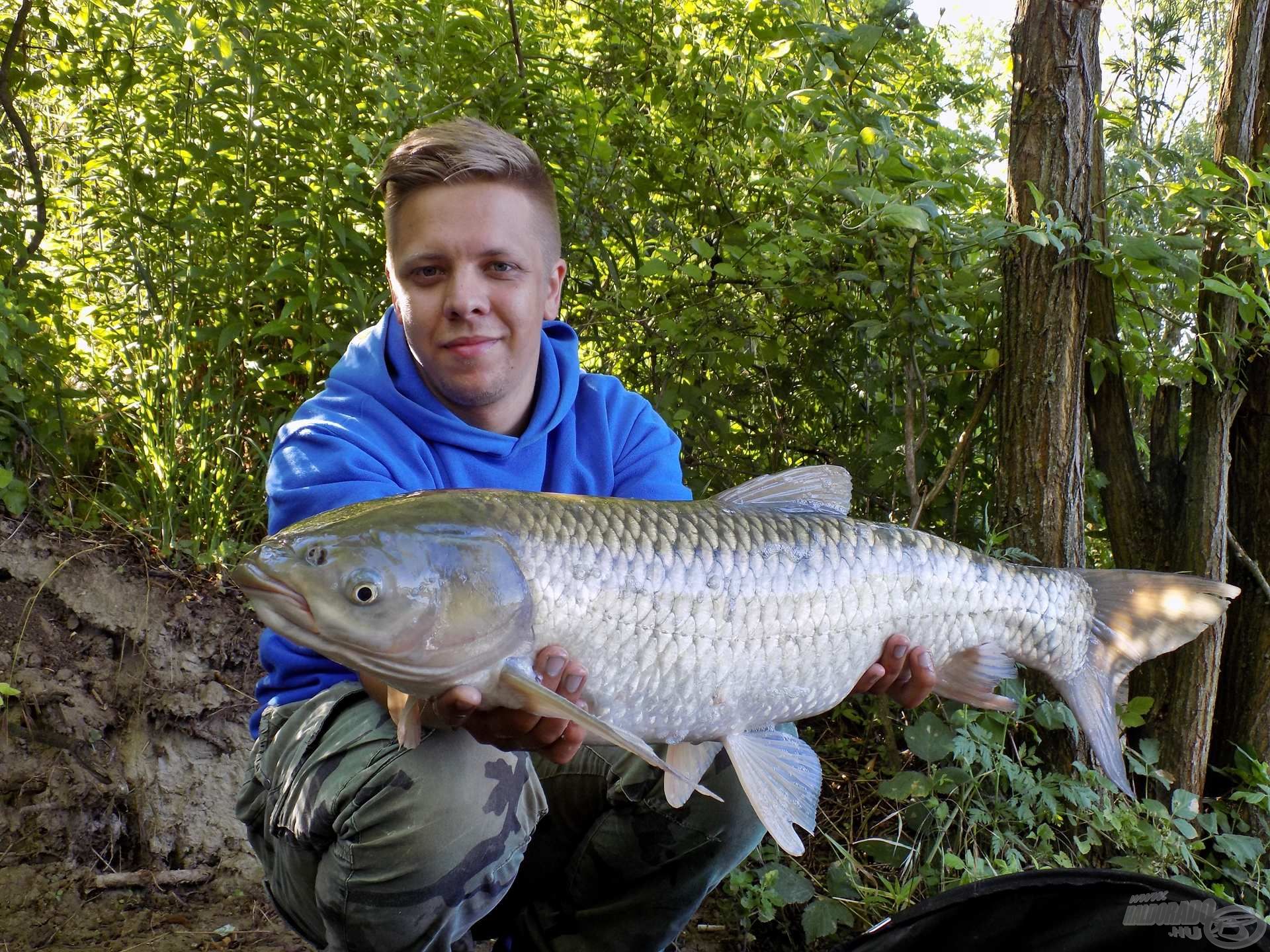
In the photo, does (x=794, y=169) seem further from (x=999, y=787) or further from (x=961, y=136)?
(x=999, y=787)

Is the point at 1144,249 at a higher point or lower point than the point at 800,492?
higher

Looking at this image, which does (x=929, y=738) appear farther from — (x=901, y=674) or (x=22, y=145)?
(x=22, y=145)

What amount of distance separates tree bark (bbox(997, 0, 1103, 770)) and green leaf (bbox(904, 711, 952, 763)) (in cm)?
32

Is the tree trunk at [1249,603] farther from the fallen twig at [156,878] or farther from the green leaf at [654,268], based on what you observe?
the fallen twig at [156,878]

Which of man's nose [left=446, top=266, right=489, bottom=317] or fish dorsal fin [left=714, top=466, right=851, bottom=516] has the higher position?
man's nose [left=446, top=266, right=489, bottom=317]

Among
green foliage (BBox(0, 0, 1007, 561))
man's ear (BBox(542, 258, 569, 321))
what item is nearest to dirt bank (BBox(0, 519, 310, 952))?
green foliage (BBox(0, 0, 1007, 561))

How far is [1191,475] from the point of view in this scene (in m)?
2.39

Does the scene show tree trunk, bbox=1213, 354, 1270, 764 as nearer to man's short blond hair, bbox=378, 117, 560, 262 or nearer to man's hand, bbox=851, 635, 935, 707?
man's hand, bbox=851, 635, 935, 707

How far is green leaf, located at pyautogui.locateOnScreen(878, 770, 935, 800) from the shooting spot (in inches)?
81.5

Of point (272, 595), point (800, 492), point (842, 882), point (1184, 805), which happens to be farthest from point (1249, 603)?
point (272, 595)

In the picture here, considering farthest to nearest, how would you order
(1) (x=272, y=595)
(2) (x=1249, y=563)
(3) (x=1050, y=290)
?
(2) (x=1249, y=563) → (3) (x=1050, y=290) → (1) (x=272, y=595)

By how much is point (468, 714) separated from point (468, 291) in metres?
0.77

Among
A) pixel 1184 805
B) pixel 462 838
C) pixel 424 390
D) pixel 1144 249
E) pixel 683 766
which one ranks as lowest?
pixel 1184 805

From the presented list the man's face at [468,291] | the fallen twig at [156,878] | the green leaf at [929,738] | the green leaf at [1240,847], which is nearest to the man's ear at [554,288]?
the man's face at [468,291]
